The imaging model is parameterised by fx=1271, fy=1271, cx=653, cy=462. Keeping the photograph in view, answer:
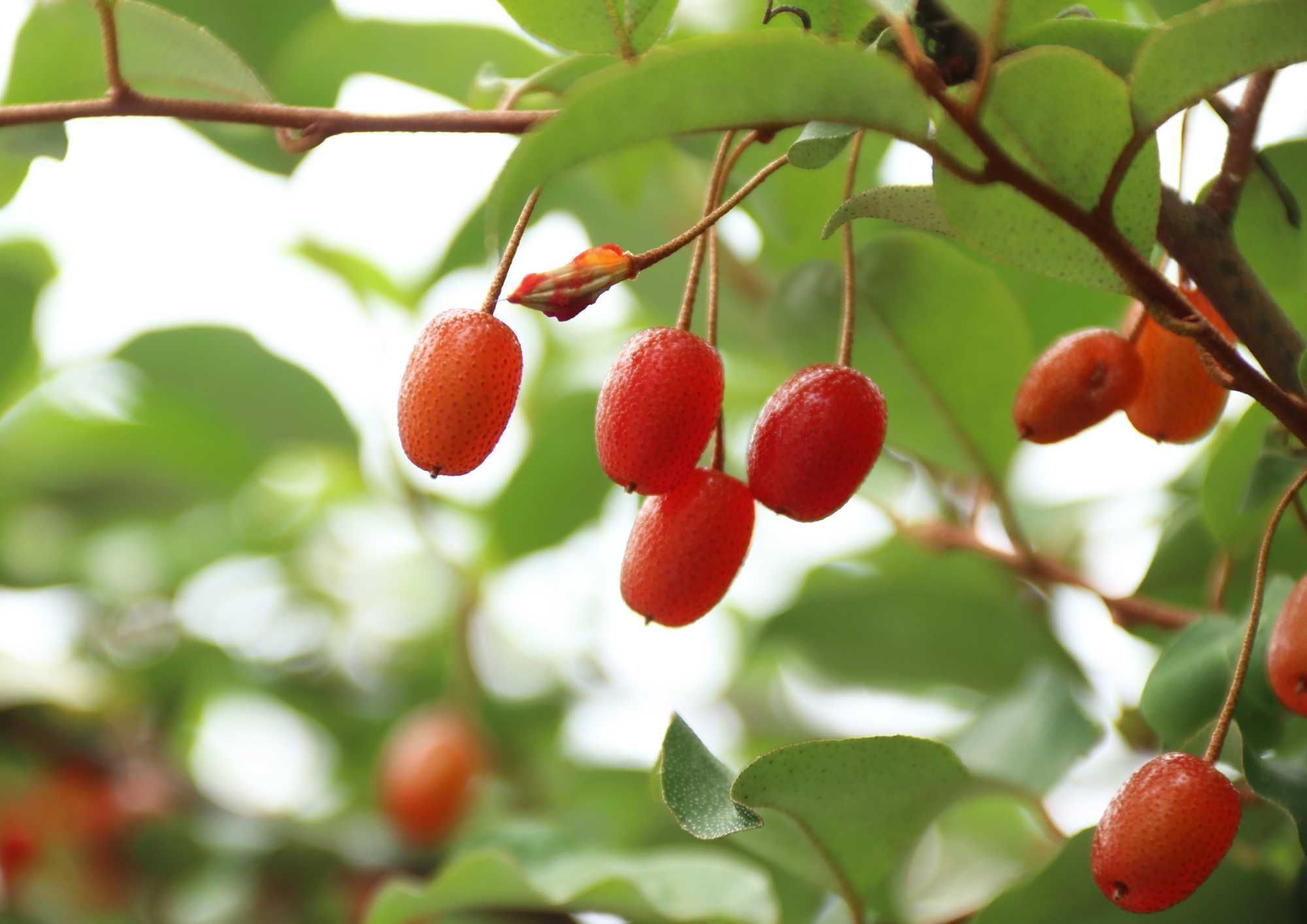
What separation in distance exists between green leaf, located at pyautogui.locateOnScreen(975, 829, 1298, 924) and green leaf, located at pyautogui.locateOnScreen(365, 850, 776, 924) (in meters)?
0.23

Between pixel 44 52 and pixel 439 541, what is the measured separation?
3.81ft

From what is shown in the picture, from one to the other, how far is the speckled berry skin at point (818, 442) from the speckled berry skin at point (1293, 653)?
0.25m

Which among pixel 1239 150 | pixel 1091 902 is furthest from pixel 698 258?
pixel 1091 902

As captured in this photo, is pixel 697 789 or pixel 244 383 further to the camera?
pixel 244 383

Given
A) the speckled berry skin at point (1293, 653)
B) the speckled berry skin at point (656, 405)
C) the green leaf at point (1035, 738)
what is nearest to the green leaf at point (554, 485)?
the green leaf at point (1035, 738)

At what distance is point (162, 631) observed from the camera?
222 cm

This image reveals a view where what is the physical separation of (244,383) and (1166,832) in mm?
1399

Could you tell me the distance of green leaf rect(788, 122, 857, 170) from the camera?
627mm

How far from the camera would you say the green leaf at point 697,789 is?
69 cm

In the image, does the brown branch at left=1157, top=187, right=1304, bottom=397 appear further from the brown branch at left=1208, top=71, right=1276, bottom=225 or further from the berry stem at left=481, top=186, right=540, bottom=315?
the berry stem at left=481, top=186, right=540, bottom=315

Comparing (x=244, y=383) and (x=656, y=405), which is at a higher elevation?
(x=656, y=405)

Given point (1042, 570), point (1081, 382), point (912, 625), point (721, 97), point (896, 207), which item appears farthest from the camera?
point (912, 625)

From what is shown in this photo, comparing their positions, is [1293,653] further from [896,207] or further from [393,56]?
[393,56]

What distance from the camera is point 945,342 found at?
113 centimetres
